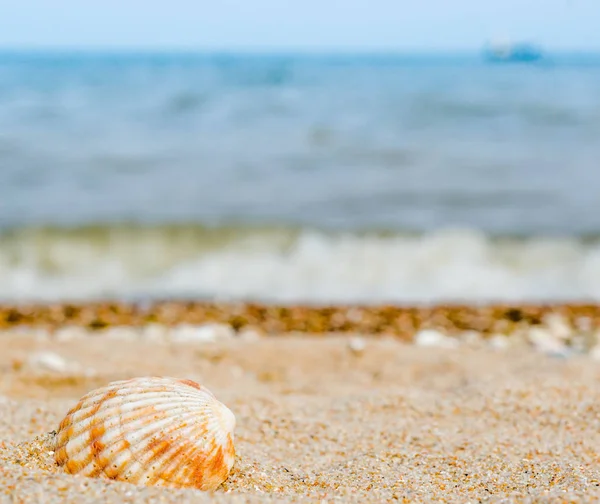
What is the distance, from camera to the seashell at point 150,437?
197cm

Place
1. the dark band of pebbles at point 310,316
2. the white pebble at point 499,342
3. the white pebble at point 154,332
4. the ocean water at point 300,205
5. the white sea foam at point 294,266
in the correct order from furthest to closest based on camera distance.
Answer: the ocean water at point 300,205 → the white sea foam at point 294,266 → the dark band of pebbles at point 310,316 → the white pebble at point 154,332 → the white pebble at point 499,342

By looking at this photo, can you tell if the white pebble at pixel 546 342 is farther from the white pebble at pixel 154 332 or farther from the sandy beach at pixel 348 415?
the white pebble at pixel 154 332

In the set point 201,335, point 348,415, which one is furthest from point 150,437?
point 201,335

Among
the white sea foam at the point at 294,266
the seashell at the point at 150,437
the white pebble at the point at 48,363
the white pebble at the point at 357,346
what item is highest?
the seashell at the point at 150,437

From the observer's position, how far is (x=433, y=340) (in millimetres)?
5461

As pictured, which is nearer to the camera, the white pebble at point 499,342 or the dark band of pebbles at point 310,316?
the white pebble at point 499,342

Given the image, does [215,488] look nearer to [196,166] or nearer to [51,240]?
[51,240]

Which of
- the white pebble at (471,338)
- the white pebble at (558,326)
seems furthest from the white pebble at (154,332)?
the white pebble at (558,326)

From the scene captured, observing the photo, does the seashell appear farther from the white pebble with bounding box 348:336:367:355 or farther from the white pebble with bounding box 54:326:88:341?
the white pebble with bounding box 54:326:88:341

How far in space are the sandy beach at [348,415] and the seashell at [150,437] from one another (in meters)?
0.07

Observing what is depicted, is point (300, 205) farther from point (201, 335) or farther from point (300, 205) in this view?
point (201, 335)

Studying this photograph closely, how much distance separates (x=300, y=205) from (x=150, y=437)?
9.46 metres

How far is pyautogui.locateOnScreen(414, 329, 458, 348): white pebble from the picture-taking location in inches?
207

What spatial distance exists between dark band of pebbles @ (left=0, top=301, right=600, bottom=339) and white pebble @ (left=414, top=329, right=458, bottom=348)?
0.51 meters
